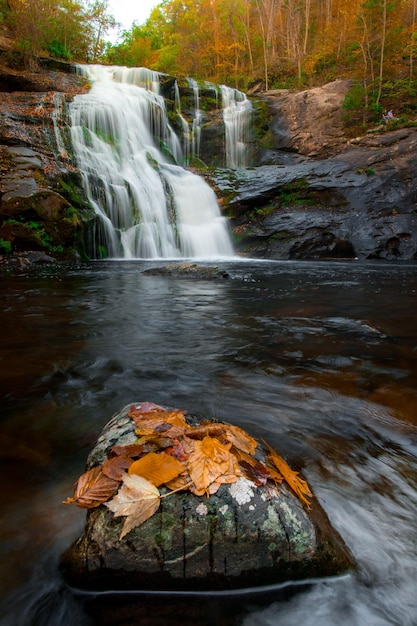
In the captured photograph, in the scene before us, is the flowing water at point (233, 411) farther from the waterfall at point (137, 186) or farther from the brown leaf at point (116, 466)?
the waterfall at point (137, 186)

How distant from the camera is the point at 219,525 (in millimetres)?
1127

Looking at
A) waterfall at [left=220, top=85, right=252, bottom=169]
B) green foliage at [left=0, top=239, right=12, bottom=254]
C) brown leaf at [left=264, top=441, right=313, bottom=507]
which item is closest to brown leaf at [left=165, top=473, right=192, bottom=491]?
brown leaf at [left=264, top=441, right=313, bottom=507]

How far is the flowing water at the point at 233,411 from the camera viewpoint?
3.58 feet

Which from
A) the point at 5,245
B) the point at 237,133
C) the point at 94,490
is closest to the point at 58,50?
the point at 237,133

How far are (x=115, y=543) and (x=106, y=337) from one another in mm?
2945

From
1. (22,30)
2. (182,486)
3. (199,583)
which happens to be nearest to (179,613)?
(199,583)

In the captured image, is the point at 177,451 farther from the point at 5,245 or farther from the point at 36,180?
the point at 36,180

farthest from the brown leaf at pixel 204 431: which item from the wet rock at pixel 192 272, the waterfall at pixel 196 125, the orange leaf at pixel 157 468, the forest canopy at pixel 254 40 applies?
the forest canopy at pixel 254 40

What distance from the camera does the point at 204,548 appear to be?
3.65 ft

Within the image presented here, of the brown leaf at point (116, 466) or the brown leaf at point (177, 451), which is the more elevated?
the brown leaf at point (177, 451)

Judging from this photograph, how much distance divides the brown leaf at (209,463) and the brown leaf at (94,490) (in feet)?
0.84

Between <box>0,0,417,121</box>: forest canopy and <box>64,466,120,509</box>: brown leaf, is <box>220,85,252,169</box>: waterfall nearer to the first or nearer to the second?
<box>0,0,417,121</box>: forest canopy

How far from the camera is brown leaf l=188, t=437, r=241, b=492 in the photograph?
1196 millimetres

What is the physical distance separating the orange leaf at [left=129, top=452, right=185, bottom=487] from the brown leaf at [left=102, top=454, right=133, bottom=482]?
30 mm
